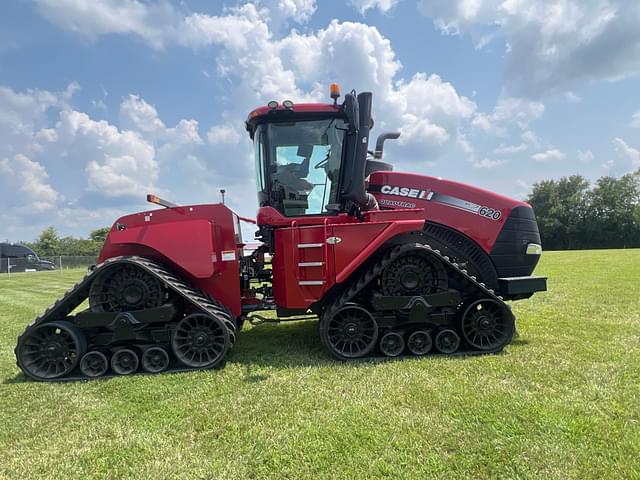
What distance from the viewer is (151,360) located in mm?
4602

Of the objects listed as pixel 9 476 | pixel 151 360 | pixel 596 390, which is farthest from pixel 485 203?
pixel 9 476

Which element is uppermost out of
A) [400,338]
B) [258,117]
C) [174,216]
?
[258,117]

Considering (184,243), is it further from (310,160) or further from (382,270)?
(382,270)

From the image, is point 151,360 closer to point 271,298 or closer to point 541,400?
point 271,298

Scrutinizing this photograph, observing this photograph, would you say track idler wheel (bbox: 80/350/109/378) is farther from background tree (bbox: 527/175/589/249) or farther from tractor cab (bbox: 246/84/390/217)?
background tree (bbox: 527/175/589/249)

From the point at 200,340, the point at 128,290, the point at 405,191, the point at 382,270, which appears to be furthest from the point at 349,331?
the point at 128,290

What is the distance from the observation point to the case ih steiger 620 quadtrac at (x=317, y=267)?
4.58m

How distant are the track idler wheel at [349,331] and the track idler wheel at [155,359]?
1.80 m

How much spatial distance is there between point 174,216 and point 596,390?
190 inches

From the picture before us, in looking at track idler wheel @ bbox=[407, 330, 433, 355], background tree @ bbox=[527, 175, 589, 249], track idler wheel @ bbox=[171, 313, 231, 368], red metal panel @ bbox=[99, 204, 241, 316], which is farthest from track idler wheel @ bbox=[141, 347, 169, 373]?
background tree @ bbox=[527, 175, 589, 249]

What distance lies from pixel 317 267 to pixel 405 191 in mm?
1660

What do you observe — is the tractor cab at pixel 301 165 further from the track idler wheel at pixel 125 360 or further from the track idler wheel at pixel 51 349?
the track idler wheel at pixel 51 349

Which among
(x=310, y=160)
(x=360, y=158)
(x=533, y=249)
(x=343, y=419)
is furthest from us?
(x=533, y=249)

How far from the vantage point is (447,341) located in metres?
4.91
